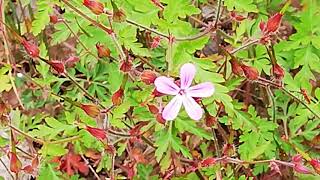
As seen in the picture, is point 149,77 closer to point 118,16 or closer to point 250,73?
point 118,16

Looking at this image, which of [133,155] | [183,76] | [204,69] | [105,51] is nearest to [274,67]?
[204,69]

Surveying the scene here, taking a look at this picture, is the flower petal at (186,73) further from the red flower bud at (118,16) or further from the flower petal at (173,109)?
the red flower bud at (118,16)

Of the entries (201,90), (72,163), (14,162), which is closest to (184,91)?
(201,90)

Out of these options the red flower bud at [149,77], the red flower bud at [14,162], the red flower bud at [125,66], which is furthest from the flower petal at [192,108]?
the red flower bud at [14,162]

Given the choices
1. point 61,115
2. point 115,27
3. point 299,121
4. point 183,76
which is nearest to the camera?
point 183,76

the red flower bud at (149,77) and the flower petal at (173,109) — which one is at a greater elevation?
the red flower bud at (149,77)

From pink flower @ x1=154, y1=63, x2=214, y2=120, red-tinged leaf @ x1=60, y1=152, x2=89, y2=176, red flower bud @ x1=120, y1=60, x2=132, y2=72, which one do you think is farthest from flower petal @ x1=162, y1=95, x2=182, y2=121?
red-tinged leaf @ x1=60, y1=152, x2=89, y2=176

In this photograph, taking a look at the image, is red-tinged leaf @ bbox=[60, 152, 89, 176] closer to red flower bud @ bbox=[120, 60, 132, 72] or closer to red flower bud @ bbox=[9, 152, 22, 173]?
red flower bud @ bbox=[9, 152, 22, 173]

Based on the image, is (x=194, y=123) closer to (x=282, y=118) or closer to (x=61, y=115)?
(x=282, y=118)
